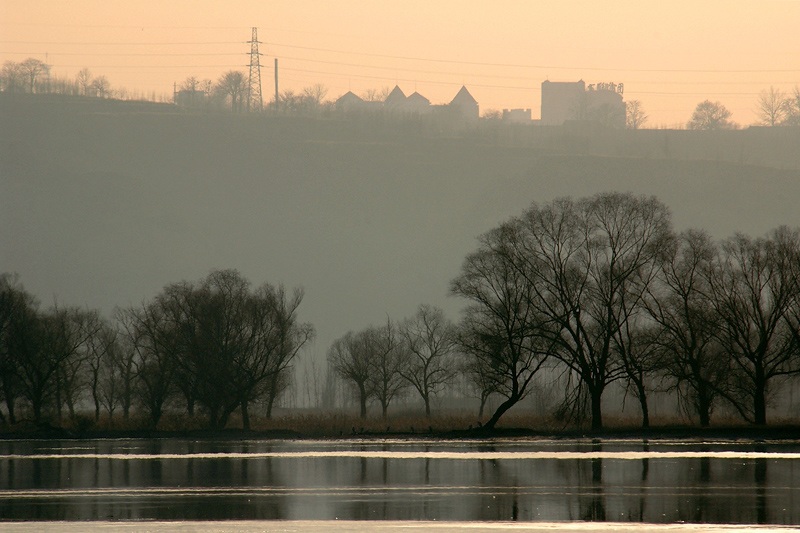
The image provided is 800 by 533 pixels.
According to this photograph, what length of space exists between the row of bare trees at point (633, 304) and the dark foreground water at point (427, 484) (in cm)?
1192

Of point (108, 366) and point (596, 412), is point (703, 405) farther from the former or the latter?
point (108, 366)

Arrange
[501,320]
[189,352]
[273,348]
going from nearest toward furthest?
1. [501,320]
2. [189,352]
3. [273,348]

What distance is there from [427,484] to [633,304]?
115ft

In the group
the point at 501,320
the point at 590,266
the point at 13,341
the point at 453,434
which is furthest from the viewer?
the point at 13,341

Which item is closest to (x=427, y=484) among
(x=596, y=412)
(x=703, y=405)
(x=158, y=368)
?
(x=596, y=412)

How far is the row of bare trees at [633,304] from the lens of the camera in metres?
66.8

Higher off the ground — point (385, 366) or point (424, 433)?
point (385, 366)

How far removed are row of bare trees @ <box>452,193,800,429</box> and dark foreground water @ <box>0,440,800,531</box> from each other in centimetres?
1192

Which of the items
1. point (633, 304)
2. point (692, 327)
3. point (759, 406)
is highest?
point (633, 304)

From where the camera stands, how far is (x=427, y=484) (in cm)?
3659

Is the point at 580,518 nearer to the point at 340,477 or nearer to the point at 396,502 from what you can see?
the point at 396,502

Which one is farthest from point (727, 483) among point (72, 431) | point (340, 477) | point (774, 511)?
point (72, 431)

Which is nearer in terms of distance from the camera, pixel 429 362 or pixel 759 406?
pixel 759 406

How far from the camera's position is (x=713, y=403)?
69.2 meters
